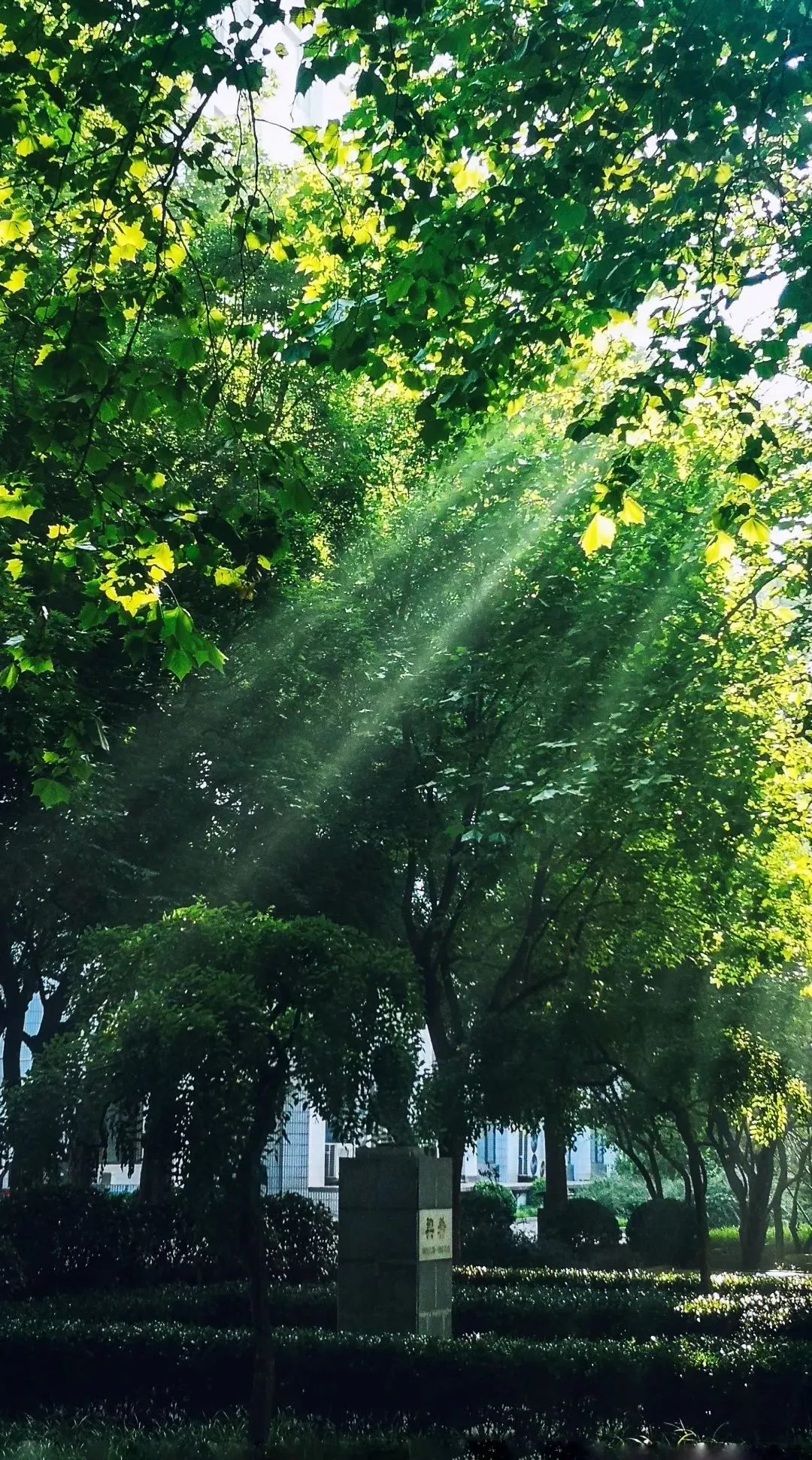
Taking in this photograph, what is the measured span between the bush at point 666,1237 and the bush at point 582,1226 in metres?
0.57

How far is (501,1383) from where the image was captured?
10.2m

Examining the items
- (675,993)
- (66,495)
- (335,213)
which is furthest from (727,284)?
(675,993)

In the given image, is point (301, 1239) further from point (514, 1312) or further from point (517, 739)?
point (517, 739)

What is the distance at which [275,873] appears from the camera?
17.6m

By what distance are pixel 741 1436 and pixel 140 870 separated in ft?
32.7

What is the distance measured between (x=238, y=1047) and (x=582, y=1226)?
2221cm

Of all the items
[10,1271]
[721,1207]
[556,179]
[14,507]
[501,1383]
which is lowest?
[501,1383]

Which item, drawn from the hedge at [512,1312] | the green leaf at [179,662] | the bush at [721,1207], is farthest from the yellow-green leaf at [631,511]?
the bush at [721,1207]

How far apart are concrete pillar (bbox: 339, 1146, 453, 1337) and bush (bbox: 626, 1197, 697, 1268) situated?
17.7m

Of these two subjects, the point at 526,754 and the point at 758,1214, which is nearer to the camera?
the point at 526,754

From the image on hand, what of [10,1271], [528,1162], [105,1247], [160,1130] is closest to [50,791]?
[160,1130]

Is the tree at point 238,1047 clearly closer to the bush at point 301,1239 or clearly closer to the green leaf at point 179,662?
the green leaf at point 179,662

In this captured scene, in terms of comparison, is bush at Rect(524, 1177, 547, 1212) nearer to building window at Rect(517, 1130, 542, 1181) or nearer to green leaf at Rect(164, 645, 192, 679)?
building window at Rect(517, 1130, 542, 1181)

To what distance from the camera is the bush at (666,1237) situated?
93.8ft
